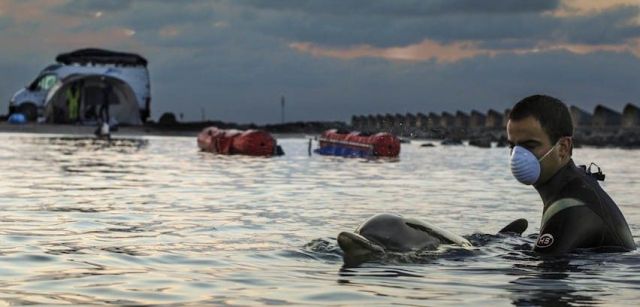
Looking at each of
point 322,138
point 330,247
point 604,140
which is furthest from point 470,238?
point 604,140

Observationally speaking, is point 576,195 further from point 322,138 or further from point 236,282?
point 322,138

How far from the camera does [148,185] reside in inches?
1028

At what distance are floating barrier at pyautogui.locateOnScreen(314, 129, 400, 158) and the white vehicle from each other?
298 feet

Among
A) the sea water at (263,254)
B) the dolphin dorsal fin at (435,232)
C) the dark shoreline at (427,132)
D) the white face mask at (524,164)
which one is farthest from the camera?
the dark shoreline at (427,132)

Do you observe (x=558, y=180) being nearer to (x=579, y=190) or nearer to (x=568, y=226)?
(x=579, y=190)

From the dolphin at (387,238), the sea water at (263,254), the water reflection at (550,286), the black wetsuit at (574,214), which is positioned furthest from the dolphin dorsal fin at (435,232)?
the black wetsuit at (574,214)

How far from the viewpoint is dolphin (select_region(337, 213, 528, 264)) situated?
10375 millimetres

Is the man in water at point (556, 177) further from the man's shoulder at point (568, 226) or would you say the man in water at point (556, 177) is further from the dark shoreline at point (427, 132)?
the dark shoreline at point (427, 132)

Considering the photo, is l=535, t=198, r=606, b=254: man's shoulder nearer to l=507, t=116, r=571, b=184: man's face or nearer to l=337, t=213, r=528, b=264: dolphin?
l=507, t=116, r=571, b=184: man's face

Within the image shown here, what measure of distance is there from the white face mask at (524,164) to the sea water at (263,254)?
921 mm

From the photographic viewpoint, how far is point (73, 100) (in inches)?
6014

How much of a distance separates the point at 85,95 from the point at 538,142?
5795 inches

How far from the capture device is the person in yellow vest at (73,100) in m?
152

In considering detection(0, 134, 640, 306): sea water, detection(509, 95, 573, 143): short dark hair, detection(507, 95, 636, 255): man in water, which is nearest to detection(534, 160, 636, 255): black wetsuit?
→ detection(507, 95, 636, 255): man in water
